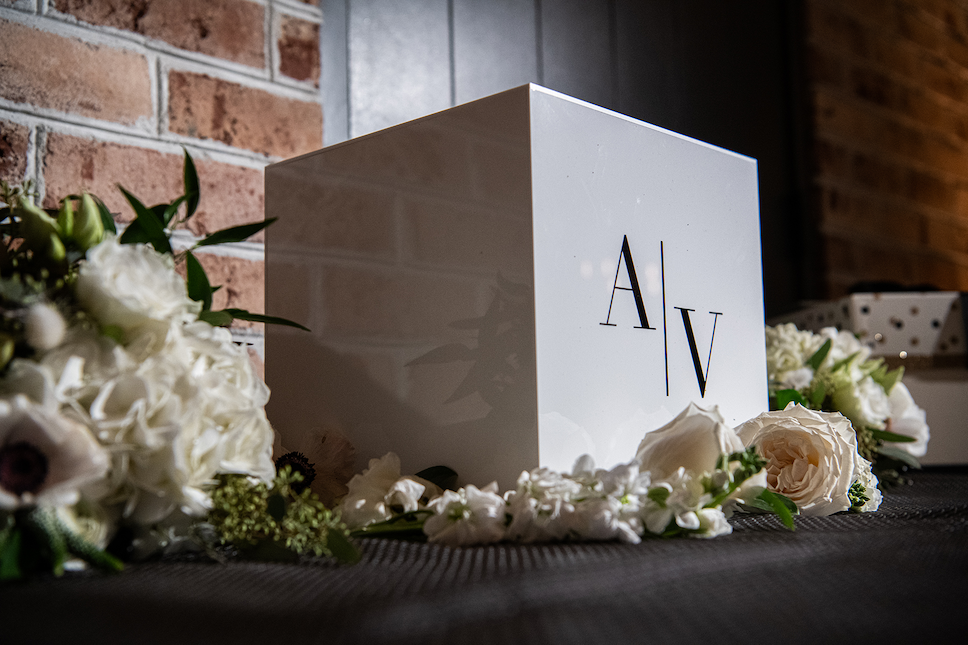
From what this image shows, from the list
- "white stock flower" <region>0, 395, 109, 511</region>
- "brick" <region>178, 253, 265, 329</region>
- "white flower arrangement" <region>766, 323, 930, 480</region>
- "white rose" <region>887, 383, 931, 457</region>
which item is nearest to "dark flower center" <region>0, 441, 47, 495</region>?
"white stock flower" <region>0, 395, 109, 511</region>

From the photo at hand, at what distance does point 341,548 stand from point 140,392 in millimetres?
142

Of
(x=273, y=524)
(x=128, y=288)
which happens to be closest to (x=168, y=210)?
(x=128, y=288)

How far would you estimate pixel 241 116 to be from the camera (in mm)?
899

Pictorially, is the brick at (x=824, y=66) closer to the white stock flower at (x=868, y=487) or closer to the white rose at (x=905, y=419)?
the white rose at (x=905, y=419)

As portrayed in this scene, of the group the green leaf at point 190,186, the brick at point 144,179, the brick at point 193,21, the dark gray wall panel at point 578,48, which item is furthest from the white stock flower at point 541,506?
the dark gray wall panel at point 578,48

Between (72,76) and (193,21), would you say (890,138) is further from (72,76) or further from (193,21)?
(72,76)

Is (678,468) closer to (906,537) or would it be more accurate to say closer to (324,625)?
(906,537)

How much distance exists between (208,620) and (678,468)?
0.34 m

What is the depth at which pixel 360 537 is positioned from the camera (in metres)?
0.53

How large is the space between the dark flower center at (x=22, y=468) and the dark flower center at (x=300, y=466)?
253 mm

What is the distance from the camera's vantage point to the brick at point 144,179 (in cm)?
77

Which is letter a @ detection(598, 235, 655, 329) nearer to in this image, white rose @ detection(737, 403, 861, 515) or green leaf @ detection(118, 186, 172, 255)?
white rose @ detection(737, 403, 861, 515)

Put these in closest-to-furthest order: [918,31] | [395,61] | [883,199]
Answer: [395,61], [883,199], [918,31]

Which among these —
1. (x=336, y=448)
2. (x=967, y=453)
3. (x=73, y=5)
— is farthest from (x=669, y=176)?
(x=967, y=453)
